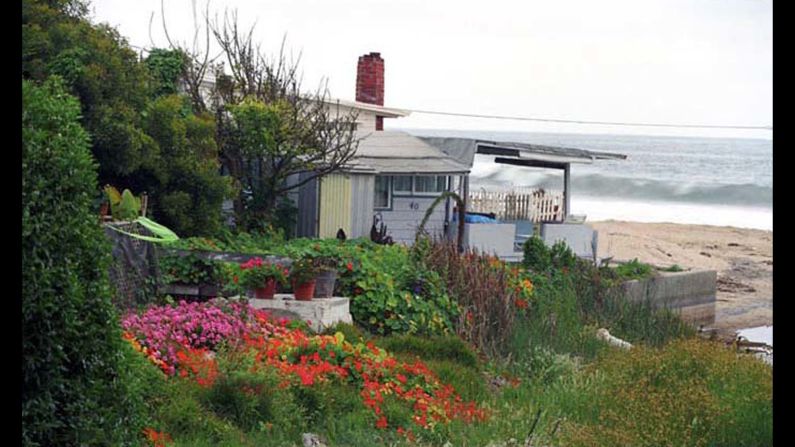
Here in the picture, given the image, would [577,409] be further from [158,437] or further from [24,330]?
[24,330]

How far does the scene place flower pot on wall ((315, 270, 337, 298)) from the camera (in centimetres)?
1368

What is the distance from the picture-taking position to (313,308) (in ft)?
44.0

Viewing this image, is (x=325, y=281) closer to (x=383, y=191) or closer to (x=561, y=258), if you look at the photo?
(x=561, y=258)

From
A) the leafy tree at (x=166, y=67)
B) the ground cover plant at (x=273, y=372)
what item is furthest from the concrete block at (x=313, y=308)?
the leafy tree at (x=166, y=67)

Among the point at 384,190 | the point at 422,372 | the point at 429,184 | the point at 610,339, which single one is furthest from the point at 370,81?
the point at 422,372

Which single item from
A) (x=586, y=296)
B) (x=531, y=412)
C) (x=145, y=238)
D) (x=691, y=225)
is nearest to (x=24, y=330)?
(x=531, y=412)

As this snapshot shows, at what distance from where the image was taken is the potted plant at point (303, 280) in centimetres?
1355

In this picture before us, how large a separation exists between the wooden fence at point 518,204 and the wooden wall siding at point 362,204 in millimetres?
3459

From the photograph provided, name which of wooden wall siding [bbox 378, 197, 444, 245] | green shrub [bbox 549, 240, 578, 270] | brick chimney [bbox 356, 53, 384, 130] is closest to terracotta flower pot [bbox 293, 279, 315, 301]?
green shrub [bbox 549, 240, 578, 270]

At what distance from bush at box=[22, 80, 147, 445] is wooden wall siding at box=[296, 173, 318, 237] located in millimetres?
17348

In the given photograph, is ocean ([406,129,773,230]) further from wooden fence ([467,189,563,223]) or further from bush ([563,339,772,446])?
bush ([563,339,772,446])

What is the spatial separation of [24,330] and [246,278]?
8.35 meters

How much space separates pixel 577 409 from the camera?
427 inches
